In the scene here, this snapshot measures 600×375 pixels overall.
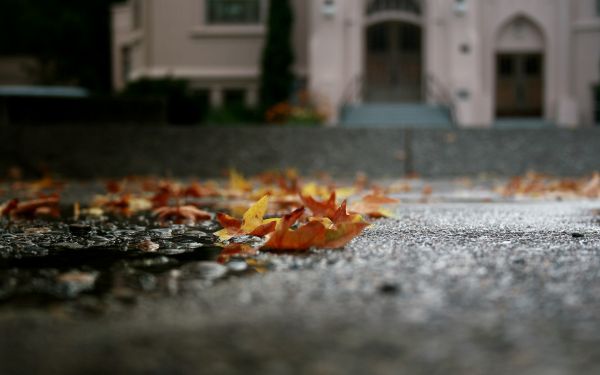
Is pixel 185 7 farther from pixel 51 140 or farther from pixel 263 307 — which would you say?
pixel 263 307

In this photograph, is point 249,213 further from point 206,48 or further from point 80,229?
point 206,48

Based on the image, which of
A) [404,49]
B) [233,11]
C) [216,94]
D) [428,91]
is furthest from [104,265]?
[233,11]

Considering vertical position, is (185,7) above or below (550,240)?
above

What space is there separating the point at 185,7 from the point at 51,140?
19.1 m

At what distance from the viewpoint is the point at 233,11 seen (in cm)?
2738

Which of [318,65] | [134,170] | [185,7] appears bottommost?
[134,170]

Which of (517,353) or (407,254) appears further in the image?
(407,254)

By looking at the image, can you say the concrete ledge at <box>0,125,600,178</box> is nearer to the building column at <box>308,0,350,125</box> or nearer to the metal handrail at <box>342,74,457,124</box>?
the metal handrail at <box>342,74,457,124</box>

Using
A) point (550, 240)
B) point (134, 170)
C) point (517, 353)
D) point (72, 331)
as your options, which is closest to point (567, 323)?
point (517, 353)

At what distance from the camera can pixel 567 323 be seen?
4.57 feet

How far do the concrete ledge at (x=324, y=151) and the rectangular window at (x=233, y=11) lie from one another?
1855cm

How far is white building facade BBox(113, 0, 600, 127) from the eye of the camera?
25625 millimetres

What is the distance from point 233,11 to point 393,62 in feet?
18.0

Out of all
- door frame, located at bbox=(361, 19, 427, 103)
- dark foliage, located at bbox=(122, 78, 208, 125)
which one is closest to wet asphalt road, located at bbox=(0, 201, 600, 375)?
dark foliage, located at bbox=(122, 78, 208, 125)
